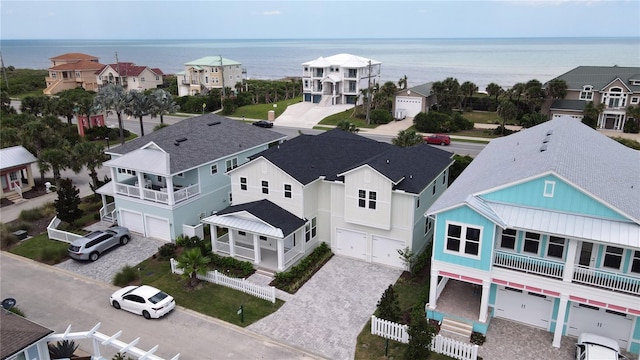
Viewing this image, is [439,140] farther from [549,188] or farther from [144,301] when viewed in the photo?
[144,301]

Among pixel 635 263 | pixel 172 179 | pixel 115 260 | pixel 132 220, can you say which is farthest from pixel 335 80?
pixel 635 263

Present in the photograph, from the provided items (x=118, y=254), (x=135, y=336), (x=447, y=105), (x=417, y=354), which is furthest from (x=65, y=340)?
(x=447, y=105)

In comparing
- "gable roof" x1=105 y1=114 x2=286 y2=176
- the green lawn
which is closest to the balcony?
"gable roof" x1=105 y1=114 x2=286 y2=176

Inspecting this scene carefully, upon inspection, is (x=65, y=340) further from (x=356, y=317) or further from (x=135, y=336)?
(x=356, y=317)

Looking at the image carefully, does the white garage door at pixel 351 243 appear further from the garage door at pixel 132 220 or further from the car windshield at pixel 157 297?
the garage door at pixel 132 220

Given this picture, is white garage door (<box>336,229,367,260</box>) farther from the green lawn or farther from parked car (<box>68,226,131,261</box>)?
the green lawn

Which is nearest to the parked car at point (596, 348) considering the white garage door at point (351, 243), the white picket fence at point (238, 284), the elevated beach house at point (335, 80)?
the white garage door at point (351, 243)
